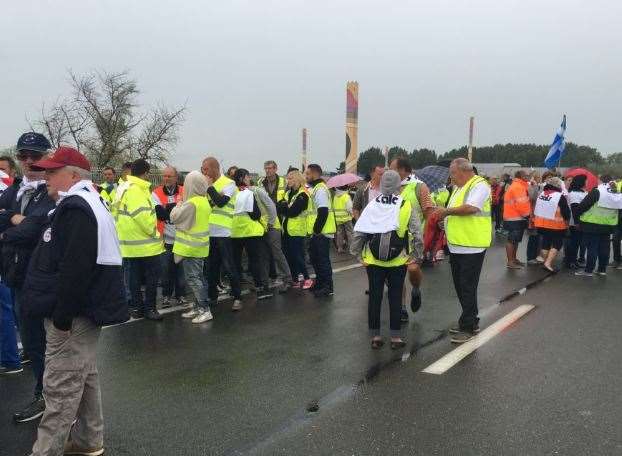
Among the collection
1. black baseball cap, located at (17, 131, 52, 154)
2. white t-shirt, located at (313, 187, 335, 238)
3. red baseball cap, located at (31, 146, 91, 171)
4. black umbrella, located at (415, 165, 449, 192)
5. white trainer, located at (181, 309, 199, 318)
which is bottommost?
white trainer, located at (181, 309, 199, 318)

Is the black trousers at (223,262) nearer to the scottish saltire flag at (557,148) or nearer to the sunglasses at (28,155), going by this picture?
the sunglasses at (28,155)

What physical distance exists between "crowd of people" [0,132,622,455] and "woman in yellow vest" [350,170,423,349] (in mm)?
13

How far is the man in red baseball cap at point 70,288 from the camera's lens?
317cm

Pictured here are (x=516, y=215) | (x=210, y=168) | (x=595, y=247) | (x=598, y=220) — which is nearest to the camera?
(x=210, y=168)

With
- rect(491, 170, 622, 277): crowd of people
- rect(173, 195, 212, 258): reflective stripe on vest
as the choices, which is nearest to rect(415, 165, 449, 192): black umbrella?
rect(491, 170, 622, 277): crowd of people

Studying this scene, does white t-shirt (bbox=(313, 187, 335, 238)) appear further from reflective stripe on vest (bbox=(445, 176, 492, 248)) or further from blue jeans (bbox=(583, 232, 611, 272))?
blue jeans (bbox=(583, 232, 611, 272))

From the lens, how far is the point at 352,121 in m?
17.9

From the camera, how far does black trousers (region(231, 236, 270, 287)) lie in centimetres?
814

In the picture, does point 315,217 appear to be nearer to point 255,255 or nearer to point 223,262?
point 255,255

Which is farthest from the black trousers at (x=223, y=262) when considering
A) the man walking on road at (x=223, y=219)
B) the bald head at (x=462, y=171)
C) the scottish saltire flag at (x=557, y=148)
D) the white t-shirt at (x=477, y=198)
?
the scottish saltire flag at (x=557, y=148)

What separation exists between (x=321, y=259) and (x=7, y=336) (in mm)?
4470

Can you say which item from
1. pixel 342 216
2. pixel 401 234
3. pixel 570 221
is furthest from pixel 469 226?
pixel 342 216

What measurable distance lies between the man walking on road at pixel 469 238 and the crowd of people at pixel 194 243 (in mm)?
14

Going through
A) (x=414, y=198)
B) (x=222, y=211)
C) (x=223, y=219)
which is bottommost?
(x=223, y=219)
